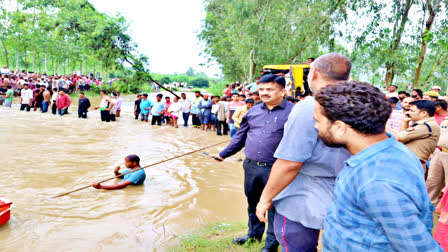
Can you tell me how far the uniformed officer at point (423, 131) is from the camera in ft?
12.8

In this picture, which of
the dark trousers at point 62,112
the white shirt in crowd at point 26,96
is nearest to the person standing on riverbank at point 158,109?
the dark trousers at point 62,112

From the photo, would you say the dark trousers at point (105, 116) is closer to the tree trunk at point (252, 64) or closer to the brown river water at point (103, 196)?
the brown river water at point (103, 196)

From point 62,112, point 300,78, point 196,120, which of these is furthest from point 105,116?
point 300,78

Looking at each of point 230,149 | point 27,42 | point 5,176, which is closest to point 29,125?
point 5,176

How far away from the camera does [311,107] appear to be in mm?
1845

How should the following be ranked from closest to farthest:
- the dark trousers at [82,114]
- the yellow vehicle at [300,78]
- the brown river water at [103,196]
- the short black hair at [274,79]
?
the short black hair at [274,79]
the brown river water at [103,196]
the yellow vehicle at [300,78]
the dark trousers at [82,114]

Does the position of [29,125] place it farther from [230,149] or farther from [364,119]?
[364,119]

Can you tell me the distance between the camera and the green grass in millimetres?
3195

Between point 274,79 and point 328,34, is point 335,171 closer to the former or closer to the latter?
point 274,79

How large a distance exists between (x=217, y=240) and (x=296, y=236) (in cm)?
173

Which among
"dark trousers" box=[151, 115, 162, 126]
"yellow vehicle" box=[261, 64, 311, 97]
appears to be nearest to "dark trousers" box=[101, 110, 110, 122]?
"dark trousers" box=[151, 115, 162, 126]

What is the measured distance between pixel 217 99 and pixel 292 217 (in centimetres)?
1111

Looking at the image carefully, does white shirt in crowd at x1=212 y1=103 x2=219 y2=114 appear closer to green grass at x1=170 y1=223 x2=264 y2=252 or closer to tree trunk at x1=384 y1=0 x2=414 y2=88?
tree trunk at x1=384 y1=0 x2=414 y2=88

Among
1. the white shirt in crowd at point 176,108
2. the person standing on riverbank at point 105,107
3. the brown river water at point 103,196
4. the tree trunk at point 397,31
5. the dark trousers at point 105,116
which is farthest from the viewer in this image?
the dark trousers at point 105,116
